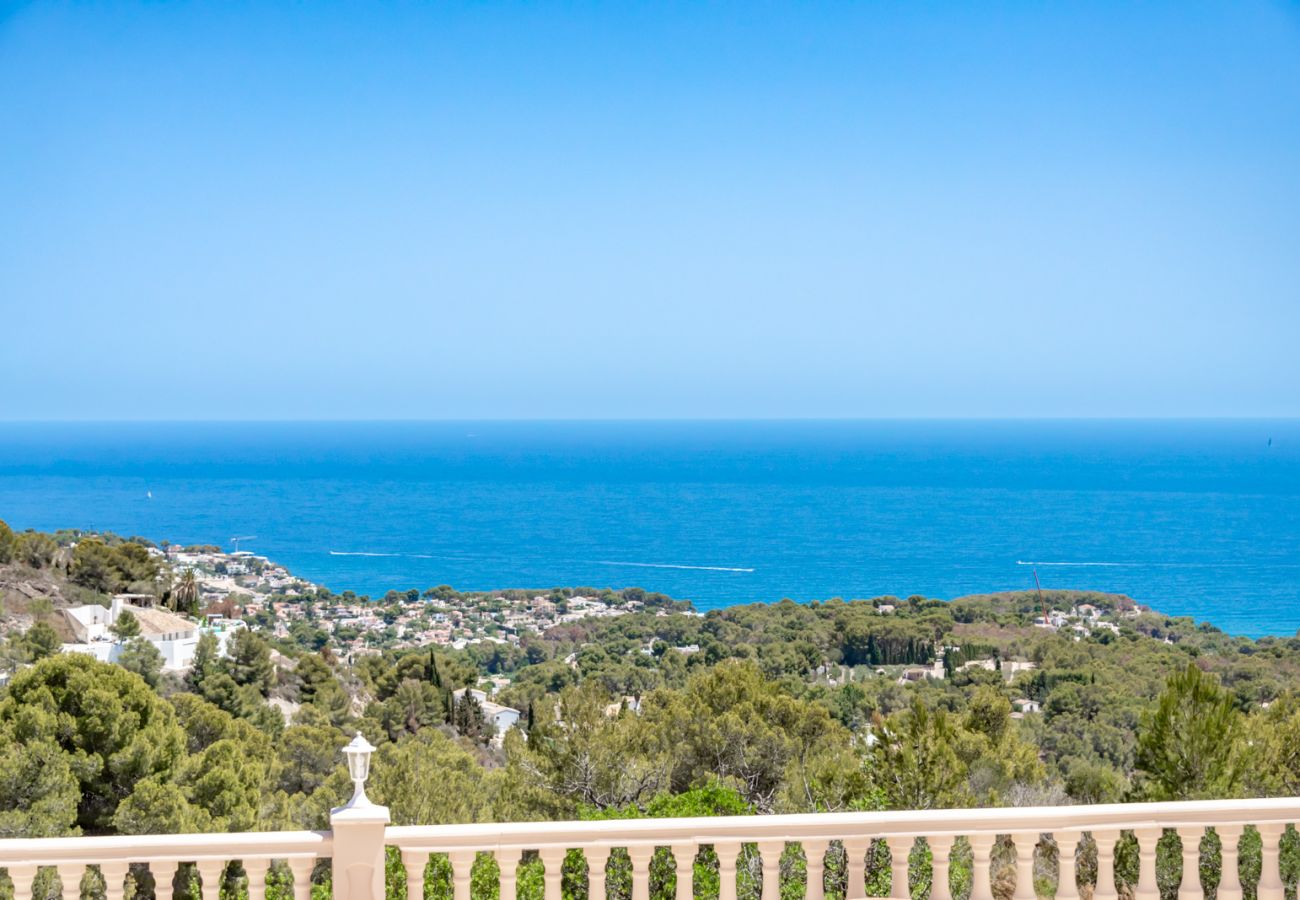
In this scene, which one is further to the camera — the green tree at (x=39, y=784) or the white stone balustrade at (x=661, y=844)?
the green tree at (x=39, y=784)

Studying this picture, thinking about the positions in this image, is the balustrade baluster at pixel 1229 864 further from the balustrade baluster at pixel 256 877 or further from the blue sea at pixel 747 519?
the blue sea at pixel 747 519

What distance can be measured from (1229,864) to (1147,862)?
0.26 m

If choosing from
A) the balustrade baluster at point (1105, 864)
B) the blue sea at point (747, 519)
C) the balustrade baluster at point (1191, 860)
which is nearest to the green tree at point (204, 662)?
the balustrade baluster at point (1105, 864)

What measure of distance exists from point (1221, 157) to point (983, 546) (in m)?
43.1

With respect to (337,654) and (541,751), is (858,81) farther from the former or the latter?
(337,654)

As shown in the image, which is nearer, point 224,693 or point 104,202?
point 224,693

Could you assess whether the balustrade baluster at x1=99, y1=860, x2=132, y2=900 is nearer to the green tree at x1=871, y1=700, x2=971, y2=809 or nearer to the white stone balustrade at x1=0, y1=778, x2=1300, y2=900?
the white stone balustrade at x1=0, y1=778, x2=1300, y2=900

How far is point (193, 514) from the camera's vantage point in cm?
6700

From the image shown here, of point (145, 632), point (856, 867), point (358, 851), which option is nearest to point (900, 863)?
point (856, 867)

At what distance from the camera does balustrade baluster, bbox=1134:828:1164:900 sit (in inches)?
110

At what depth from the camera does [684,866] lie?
2.71 meters

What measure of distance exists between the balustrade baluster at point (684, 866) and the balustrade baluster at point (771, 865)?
185 mm

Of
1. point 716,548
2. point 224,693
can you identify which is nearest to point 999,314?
point 716,548

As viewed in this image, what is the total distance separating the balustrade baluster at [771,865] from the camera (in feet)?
8.90
